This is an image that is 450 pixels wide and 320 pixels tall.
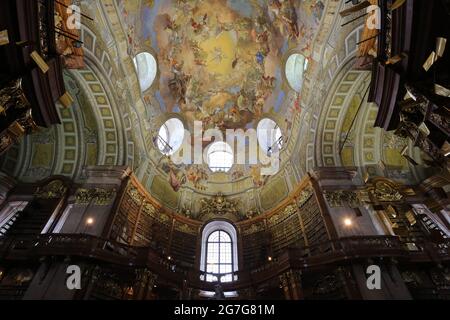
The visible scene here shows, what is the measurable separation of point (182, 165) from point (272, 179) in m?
6.96

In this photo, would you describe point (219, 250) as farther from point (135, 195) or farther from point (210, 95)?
point (210, 95)

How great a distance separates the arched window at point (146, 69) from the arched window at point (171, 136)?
3.53 m

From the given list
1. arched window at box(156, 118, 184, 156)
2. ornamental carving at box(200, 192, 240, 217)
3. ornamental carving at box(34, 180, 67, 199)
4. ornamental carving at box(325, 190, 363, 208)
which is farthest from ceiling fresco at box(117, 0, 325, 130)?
ornamental carving at box(34, 180, 67, 199)

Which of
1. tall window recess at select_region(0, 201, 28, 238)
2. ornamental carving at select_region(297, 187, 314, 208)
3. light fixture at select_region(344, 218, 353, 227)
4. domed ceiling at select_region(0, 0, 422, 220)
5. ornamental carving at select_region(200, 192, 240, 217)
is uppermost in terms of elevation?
domed ceiling at select_region(0, 0, 422, 220)

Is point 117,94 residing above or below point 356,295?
above

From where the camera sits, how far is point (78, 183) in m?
15.3

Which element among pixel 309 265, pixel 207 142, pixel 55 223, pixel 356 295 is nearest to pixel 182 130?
pixel 207 142

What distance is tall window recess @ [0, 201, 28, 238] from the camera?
1307 centimetres

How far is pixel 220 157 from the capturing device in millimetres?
22859

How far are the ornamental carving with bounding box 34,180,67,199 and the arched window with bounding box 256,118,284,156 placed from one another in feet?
46.1

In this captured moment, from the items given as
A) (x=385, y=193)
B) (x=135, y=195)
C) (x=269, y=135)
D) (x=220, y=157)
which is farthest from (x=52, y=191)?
(x=385, y=193)

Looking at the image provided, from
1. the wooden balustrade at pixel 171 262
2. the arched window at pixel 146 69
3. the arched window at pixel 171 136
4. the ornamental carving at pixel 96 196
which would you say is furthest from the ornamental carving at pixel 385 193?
the arched window at pixel 146 69

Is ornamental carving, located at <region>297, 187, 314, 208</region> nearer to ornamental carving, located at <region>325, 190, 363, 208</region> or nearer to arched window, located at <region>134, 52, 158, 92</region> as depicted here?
ornamental carving, located at <region>325, 190, 363, 208</region>

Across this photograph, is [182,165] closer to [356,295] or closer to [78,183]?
[78,183]
